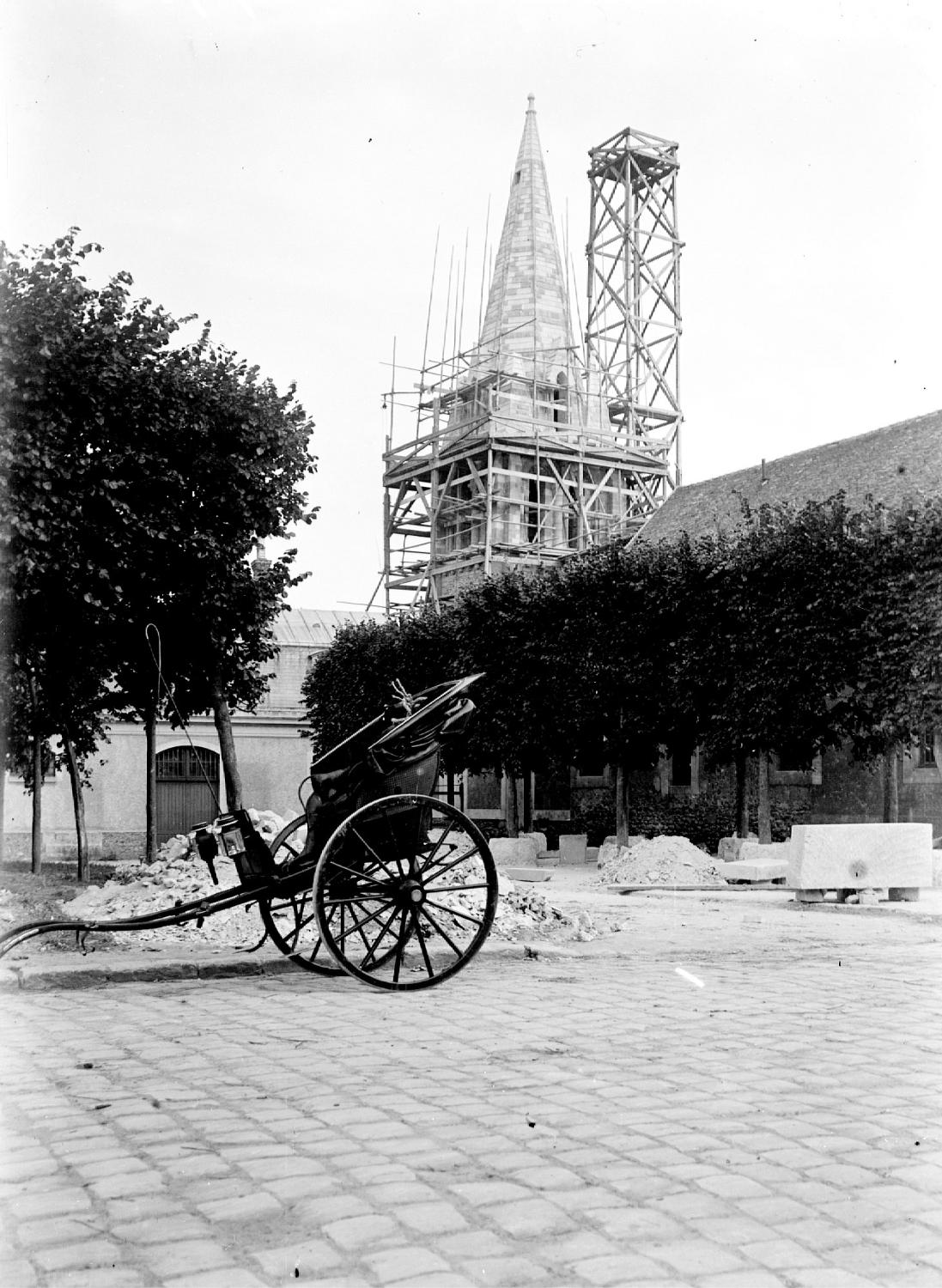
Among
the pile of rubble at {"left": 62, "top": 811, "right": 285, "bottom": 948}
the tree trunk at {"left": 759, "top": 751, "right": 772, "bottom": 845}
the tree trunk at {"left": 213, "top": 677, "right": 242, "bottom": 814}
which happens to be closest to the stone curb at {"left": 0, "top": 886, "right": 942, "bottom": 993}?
the pile of rubble at {"left": 62, "top": 811, "right": 285, "bottom": 948}

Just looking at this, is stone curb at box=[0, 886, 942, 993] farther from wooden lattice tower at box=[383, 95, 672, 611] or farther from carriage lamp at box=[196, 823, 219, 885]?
wooden lattice tower at box=[383, 95, 672, 611]

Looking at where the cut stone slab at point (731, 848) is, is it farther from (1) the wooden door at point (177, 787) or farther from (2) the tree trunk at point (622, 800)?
(1) the wooden door at point (177, 787)

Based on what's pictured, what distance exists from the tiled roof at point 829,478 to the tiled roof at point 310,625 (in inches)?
770

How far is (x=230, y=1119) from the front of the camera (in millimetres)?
4504

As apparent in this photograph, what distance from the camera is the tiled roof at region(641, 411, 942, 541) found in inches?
1097

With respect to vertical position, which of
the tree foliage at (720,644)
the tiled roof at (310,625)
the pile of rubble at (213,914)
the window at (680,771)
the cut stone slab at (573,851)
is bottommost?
the cut stone slab at (573,851)

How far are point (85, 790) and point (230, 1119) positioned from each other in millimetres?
37905

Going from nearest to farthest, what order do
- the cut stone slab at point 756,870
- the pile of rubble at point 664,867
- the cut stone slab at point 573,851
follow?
the cut stone slab at point 756,870 → the pile of rubble at point 664,867 → the cut stone slab at point 573,851

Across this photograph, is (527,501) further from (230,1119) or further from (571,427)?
(230,1119)

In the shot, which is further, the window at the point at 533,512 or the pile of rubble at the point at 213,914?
the window at the point at 533,512

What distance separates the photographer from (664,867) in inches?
776

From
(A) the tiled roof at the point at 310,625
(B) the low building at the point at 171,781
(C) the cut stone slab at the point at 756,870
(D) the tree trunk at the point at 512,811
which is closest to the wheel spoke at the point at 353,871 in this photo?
(C) the cut stone slab at the point at 756,870

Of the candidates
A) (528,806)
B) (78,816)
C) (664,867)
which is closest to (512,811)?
(528,806)

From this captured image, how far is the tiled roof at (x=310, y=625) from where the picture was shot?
5319cm
